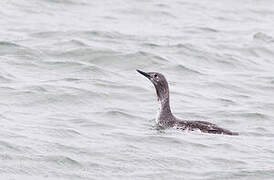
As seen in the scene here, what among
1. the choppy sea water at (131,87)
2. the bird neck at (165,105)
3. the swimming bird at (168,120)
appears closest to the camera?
the choppy sea water at (131,87)

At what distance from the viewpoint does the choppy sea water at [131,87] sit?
13234 millimetres

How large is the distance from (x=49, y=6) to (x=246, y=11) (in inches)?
213

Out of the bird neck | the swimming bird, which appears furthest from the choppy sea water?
the bird neck

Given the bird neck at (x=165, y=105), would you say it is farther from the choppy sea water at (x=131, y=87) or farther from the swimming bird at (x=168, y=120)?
the choppy sea water at (x=131, y=87)

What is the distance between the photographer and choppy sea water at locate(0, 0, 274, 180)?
13.2 metres

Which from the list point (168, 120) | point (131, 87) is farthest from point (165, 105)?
point (131, 87)

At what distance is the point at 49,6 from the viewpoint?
25.4 metres

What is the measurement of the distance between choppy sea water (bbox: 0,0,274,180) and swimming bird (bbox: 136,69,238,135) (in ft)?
0.51

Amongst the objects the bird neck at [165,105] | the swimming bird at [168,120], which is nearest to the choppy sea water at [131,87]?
the swimming bird at [168,120]

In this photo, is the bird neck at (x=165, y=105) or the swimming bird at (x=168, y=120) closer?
the swimming bird at (x=168, y=120)

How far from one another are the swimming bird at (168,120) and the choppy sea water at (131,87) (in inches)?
6.1

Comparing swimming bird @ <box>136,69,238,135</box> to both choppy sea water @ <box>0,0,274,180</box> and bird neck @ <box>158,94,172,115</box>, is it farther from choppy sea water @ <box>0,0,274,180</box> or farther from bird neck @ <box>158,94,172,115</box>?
choppy sea water @ <box>0,0,274,180</box>

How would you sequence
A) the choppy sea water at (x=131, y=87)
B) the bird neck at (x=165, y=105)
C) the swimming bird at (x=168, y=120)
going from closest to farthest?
the choppy sea water at (x=131, y=87) < the swimming bird at (x=168, y=120) < the bird neck at (x=165, y=105)

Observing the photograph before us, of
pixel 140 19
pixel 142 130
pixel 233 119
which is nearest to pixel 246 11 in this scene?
pixel 140 19
